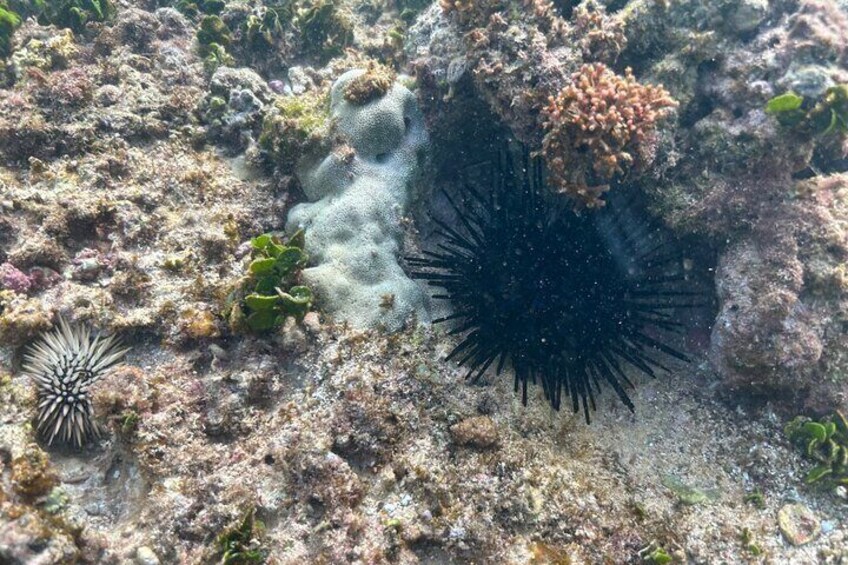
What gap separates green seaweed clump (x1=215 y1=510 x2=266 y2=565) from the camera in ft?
10.4

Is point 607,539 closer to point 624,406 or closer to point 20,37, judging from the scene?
point 624,406

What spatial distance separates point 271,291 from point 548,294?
7.50 feet

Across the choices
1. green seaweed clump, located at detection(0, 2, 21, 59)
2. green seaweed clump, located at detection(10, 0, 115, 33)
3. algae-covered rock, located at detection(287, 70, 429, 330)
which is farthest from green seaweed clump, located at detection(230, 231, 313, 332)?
green seaweed clump, located at detection(10, 0, 115, 33)

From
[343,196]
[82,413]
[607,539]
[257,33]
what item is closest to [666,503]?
[607,539]

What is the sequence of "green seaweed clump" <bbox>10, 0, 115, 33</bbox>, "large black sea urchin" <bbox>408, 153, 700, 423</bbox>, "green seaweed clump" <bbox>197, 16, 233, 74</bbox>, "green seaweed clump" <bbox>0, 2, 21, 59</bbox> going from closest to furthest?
"large black sea urchin" <bbox>408, 153, 700, 423</bbox> → "green seaweed clump" <bbox>0, 2, 21, 59</bbox> → "green seaweed clump" <bbox>197, 16, 233, 74</bbox> → "green seaweed clump" <bbox>10, 0, 115, 33</bbox>

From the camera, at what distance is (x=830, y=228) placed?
4.52m

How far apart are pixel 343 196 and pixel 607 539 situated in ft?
12.2

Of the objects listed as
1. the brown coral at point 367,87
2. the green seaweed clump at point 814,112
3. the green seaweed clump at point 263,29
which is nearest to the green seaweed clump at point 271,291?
the brown coral at point 367,87

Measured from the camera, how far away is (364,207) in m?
4.91

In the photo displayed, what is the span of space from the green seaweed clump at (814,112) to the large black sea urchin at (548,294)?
5.17ft

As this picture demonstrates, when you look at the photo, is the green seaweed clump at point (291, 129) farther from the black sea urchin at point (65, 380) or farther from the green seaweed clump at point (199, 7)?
the green seaweed clump at point (199, 7)

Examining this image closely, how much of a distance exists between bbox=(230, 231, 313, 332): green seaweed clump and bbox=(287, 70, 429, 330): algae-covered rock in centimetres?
24

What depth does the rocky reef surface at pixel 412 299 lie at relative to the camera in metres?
3.50

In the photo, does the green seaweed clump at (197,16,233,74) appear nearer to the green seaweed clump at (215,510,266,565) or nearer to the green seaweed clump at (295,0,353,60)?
the green seaweed clump at (295,0,353,60)
